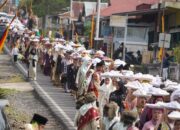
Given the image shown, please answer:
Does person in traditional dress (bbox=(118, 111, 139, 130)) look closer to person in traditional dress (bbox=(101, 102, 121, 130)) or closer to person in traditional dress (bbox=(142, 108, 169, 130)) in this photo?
person in traditional dress (bbox=(142, 108, 169, 130))

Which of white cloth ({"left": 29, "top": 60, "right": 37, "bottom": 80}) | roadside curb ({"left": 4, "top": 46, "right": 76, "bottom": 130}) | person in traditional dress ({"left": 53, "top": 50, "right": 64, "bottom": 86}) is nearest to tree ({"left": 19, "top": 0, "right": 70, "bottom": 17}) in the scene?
white cloth ({"left": 29, "top": 60, "right": 37, "bottom": 80})

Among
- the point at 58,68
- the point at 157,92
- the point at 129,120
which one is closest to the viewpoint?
the point at 129,120

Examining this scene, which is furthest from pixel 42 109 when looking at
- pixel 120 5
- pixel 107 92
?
pixel 120 5

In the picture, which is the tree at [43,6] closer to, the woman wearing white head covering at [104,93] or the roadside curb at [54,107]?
the roadside curb at [54,107]

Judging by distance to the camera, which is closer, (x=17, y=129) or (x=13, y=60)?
(x=17, y=129)

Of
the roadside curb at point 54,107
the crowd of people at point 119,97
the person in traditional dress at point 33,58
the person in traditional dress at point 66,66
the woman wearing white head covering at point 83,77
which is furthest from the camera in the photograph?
the person in traditional dress at point 33,58

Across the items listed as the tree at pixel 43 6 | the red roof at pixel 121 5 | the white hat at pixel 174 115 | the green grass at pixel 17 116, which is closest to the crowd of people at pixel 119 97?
the white hat at pixel 174 115

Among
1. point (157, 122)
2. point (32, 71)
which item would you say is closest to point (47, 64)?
point (32, 71)

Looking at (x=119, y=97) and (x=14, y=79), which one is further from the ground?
(x=119, y=97)

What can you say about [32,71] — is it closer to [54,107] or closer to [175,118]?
[54,107]

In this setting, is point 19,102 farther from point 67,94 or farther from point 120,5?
point 120,5

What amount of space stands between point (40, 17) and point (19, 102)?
5617cm

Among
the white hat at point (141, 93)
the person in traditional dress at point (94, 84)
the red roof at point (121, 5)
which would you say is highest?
the red roof at point (121, 5)

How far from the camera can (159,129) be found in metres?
9.03
